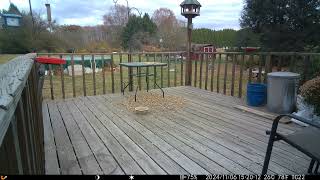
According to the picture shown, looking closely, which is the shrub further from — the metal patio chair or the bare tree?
the bare tree

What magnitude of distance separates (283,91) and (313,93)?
2.40ft

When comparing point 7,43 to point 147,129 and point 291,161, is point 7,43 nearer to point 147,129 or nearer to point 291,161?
point 147,129

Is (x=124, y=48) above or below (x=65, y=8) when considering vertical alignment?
below

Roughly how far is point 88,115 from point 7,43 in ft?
31.3

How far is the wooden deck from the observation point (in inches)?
83.1

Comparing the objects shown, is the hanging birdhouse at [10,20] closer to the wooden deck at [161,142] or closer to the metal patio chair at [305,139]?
the wooden deck at [161,142]

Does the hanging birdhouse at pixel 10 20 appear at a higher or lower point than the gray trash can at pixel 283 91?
higher

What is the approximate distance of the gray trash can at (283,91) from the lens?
140 inches

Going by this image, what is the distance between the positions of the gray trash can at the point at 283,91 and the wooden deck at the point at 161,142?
43cm

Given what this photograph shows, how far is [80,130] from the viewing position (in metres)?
3.00

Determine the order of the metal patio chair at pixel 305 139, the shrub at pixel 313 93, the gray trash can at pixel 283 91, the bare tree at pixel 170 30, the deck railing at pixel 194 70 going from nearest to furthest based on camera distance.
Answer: the metal patio chair at pixel 305 139 < the shrub at pixel 313 93 < the gray trash can at pixel 283 91 < the deck railing at pixel 194 70 < the bare tree at pixel 170 30

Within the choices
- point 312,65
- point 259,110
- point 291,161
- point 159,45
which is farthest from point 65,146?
point 159,45

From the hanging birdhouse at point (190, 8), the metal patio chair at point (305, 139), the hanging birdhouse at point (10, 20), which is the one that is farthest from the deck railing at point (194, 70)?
the hanging birdhouse at point (10, 20)

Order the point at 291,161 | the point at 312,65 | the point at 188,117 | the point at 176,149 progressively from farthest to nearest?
the point at 312,65 < the point at 188,117 < the point at 176,149 < the point at 291,161
